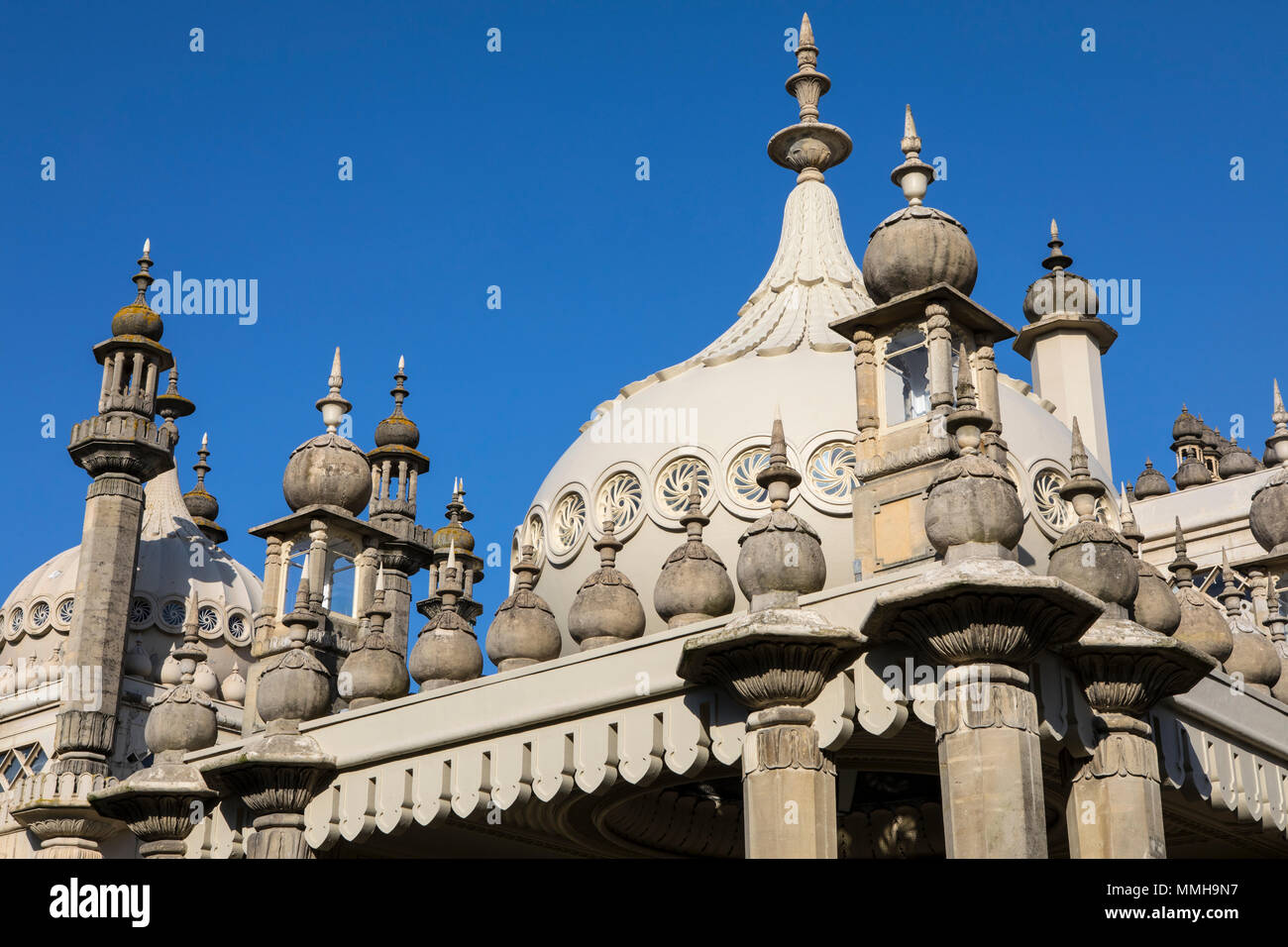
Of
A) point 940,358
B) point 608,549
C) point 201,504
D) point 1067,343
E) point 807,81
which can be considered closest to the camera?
point 940,358

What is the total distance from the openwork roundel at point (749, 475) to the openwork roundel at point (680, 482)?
0.35m

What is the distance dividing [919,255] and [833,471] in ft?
10.4

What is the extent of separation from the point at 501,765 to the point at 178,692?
6.38m

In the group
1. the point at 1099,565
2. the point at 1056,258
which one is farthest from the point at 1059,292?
the point at 1099,565

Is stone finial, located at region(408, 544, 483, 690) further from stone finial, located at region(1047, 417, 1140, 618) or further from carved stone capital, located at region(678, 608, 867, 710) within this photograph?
stone finial, located at region(1047, 417, 1140, 618)

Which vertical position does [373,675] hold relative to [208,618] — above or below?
below

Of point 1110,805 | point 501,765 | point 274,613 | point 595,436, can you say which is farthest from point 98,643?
point 1110,805

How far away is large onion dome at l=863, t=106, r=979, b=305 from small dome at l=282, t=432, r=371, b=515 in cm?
1081

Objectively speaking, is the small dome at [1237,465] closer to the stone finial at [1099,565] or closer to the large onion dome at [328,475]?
the large onion dome at [328,475]

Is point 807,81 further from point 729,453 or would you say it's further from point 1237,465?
point 1237,465

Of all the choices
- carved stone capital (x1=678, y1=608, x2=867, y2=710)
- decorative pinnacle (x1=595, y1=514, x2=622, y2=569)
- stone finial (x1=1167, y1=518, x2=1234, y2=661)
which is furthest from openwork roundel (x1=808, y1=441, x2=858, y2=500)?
carved stone capital (x1=678, y1=608, x2=867, y2=710)

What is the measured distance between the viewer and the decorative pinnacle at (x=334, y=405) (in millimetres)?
27609

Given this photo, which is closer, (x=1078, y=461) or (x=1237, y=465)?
(x=1078, y=461)

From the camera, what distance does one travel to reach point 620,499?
21938mm
